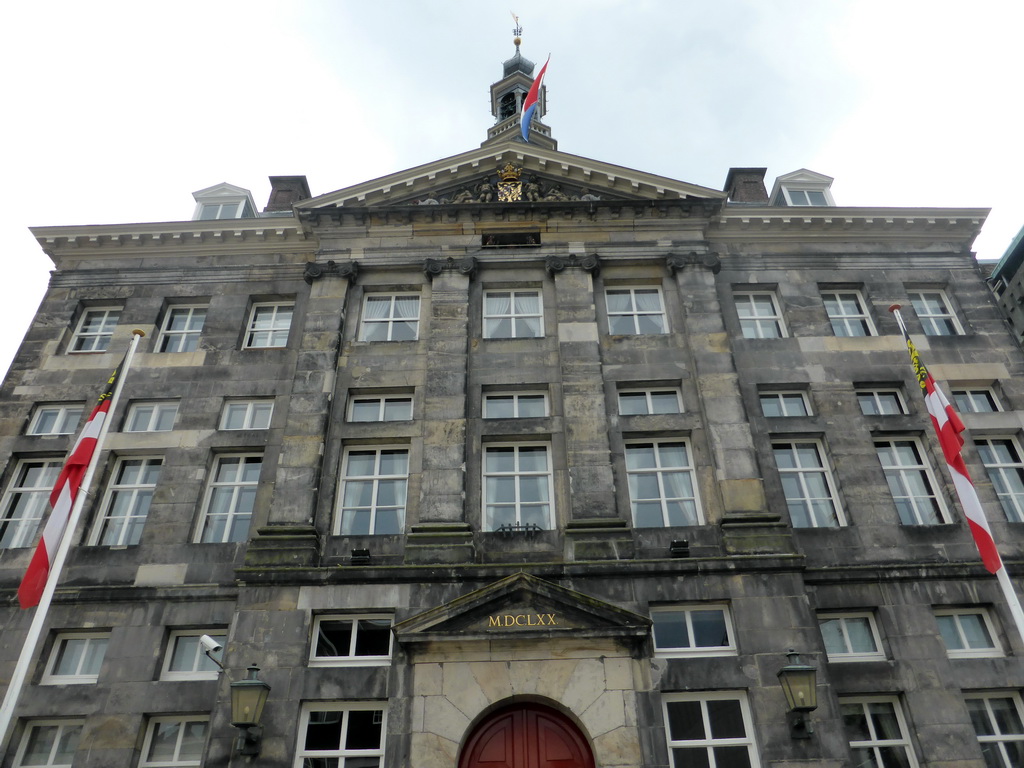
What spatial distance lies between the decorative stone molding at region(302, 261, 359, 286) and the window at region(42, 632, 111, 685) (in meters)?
10.7

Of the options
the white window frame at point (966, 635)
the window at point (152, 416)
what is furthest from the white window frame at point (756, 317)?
the window at point (152, 416)

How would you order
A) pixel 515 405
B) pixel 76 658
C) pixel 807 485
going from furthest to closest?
1. pixel 515 405
2. pixel 807 485
3. pixel 76 658

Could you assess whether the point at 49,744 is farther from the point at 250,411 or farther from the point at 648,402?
the point at 648,402

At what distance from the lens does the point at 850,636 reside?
661 inches

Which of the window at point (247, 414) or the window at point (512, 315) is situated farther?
the window at point (512, 315)

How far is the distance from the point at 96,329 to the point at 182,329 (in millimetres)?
2715

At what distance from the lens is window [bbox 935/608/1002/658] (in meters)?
16.7

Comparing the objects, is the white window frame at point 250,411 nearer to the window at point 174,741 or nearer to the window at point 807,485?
the window at point 174,741

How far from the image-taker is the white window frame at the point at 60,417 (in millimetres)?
20266

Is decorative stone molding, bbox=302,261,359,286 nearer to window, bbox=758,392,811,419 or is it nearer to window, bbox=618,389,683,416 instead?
window, bbox=618,389,683,416

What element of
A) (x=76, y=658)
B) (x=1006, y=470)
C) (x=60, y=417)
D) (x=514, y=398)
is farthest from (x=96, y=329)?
(x=1006, y=470)

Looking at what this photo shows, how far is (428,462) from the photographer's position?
18.3 meters

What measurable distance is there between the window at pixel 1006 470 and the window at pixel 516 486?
455 inches

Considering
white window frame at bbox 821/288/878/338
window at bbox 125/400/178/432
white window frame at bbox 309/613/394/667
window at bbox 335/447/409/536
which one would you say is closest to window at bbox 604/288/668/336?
white window frame at bbox 821/288/878/338
